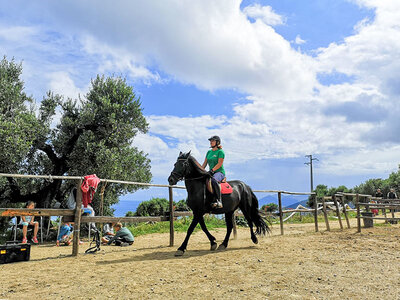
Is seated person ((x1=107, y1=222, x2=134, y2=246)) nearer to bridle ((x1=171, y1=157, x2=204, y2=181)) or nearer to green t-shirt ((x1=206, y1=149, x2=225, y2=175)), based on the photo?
bridle ((x1=171, y1=157, x2=204, y2=181))

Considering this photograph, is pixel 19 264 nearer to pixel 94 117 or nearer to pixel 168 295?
pixel 168 295

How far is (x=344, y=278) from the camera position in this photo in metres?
4.54

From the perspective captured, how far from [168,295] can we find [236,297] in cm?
88

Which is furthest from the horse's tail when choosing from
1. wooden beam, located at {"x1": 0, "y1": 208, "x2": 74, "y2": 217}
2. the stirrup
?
wooden beam, located at {"x1": 0, "y1": 208, "x2": 74, "y2": 217}

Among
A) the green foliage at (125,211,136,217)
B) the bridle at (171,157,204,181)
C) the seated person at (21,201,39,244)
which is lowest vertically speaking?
the green foliage at (125,211,136,217)

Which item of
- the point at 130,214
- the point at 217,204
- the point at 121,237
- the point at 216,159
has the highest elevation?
the point at 216,159

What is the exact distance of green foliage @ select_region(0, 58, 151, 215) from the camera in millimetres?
14117

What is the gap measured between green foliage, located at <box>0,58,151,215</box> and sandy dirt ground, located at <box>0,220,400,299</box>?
8472mm

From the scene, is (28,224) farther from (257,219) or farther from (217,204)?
(257,219)

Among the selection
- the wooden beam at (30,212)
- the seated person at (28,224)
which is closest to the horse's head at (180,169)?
the wooden beam at (30,212)

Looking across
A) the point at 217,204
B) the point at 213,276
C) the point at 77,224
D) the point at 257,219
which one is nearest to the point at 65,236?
the point at 77,224

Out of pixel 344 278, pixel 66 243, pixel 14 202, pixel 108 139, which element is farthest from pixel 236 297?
pixel 14 202

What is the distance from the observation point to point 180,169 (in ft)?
22.6

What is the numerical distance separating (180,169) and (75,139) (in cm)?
1035
